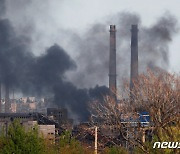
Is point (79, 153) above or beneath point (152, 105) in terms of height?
beneath

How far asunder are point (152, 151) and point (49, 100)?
9225 cm

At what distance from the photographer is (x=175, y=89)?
27656mm

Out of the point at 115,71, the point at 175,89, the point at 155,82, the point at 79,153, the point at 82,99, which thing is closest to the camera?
the point at 155,82

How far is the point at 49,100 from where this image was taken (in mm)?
112375

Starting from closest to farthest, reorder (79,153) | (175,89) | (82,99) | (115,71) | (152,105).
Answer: (152,105) → (175,89) → (79,153) → (115,71) → (82,99)

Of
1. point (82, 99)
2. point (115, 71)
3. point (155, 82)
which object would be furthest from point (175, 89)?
point (82, 99)

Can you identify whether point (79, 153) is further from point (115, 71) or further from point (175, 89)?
point (115, 71)

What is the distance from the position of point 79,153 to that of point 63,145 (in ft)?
4.65

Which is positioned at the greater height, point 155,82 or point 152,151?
point 155,82

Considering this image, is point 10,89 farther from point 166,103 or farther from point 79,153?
point 166,103

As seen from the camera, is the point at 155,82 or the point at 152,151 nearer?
the point at 152,151

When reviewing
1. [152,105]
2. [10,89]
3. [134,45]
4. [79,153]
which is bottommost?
[79,153]

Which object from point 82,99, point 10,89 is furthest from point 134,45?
point 10,89

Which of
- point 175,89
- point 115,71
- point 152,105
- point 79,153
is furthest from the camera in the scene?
point 115,71
